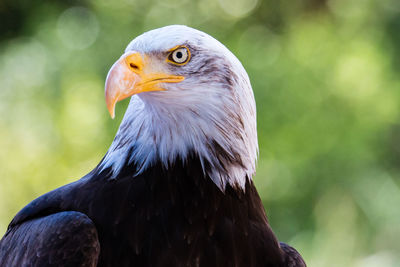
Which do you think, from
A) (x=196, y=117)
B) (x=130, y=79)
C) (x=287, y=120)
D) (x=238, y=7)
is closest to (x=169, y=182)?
(x=196, y=117)

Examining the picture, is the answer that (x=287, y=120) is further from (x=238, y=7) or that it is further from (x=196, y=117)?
(x=196, y=117)

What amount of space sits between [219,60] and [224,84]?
0.08 meters

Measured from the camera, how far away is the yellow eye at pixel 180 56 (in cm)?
197

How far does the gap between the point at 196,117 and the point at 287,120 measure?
4568 millimetres

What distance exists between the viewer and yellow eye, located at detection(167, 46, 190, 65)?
197cm

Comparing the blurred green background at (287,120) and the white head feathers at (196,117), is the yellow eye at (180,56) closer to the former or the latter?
the white head feathers at (196,117)

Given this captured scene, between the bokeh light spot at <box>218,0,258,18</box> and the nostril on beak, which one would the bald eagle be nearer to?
the nostril on beak

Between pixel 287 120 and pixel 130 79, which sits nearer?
pixel 130 79

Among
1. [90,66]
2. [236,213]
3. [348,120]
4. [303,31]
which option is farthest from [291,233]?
[236,213]

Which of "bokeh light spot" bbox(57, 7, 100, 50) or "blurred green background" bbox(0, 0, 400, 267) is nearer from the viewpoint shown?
"blurred green background" bbox(0, 0, 400, 267)

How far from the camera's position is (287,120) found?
6492 millimetres

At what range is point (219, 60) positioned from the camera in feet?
6.57

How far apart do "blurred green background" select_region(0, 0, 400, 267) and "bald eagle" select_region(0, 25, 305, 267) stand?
12.2ft

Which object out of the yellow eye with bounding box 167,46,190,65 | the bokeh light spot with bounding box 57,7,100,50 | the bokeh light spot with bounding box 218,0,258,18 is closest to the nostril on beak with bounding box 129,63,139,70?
the yellow eye with bounding box 167,46,190,65
